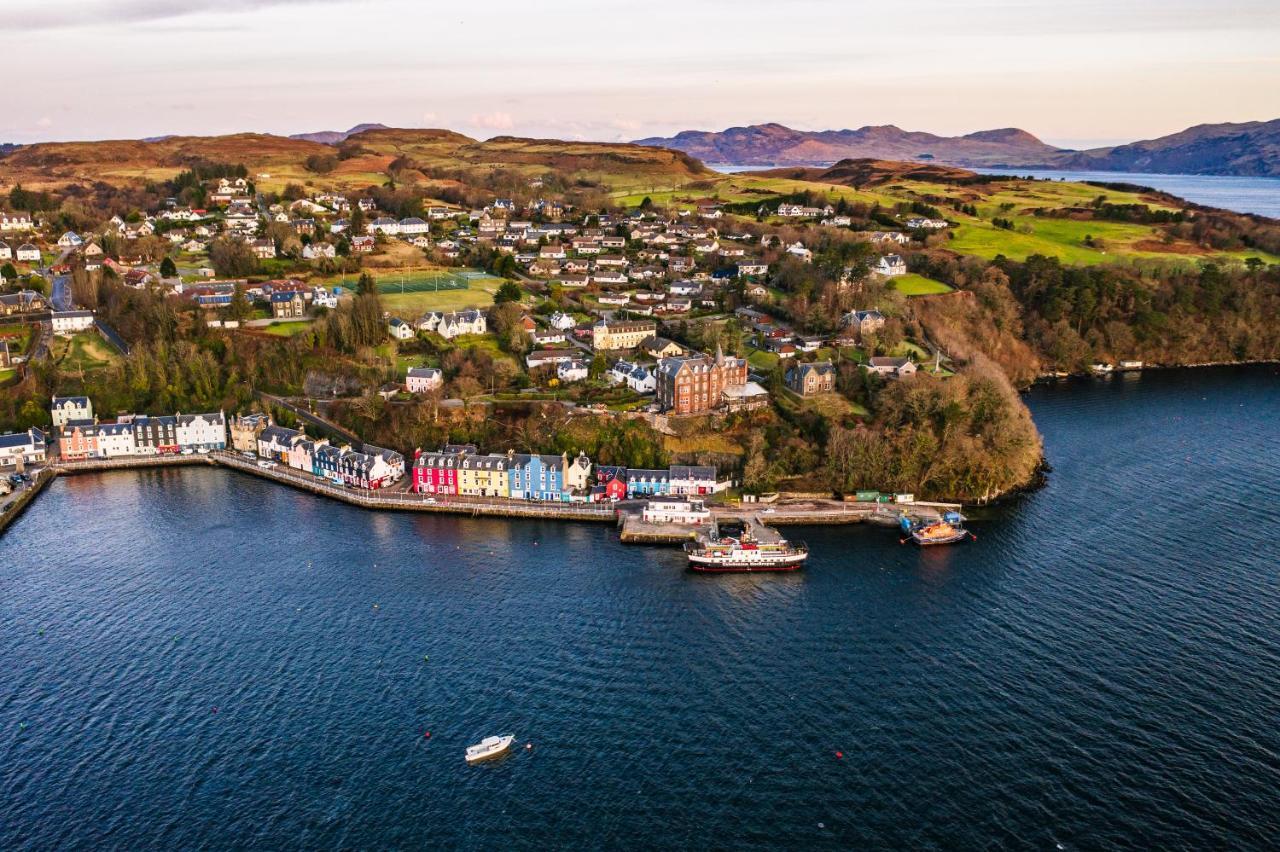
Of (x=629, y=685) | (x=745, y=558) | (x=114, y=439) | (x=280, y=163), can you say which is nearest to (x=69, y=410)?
(x=114, y=439)

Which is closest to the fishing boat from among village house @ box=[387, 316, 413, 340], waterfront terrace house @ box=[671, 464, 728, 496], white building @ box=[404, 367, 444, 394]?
waterfront terrace house @ box=[671, 464, 728, 496]

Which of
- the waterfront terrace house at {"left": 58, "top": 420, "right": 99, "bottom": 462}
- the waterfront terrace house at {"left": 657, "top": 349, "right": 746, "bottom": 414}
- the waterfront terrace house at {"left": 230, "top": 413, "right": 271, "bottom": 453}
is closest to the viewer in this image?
the waterfront terrace house at {"left": 657, "top": 349, "right": 746, "bottom": 414}

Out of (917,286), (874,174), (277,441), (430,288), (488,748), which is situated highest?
(874,174)

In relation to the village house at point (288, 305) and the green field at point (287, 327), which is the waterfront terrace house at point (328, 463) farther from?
the village house at point (288, 305)

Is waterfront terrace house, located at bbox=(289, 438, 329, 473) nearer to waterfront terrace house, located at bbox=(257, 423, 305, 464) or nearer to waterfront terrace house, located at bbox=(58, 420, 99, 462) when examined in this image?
waterfront terrace house, located at bbox=(257, 423, 305, 464)

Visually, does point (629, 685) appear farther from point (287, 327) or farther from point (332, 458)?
point (287, 327)

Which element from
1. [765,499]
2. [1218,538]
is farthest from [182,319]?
[1218,538]
